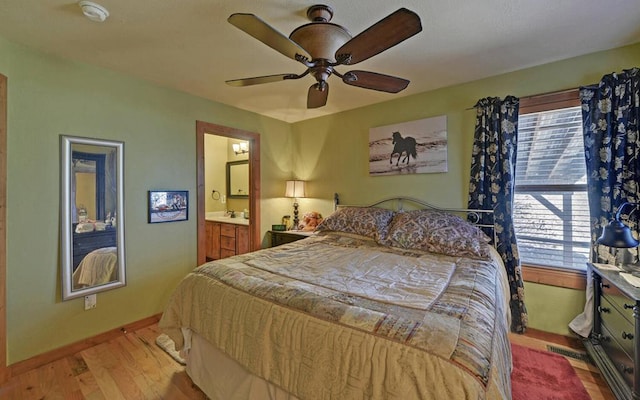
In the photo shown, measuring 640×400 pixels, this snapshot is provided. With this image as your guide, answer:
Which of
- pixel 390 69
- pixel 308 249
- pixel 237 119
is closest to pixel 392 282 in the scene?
pixel 308 249

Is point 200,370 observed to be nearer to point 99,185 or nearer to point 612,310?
point 99,185

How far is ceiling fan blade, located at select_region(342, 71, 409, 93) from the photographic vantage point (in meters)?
1.88

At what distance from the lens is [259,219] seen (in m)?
4.01

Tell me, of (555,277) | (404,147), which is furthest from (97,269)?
(555,277)

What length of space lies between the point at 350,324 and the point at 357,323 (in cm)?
3

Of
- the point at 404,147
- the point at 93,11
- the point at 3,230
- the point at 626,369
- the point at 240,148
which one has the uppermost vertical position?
the point at 93,11

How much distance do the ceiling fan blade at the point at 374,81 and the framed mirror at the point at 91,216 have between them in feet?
7.41

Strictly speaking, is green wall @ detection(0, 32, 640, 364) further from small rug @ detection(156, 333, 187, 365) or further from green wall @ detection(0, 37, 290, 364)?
small rug @ detection(156, 333, 187, 365)

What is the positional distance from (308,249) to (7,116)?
2.52 m

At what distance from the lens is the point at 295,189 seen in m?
4.18

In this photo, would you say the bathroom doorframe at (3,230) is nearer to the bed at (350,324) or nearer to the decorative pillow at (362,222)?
the bed at (350,324)

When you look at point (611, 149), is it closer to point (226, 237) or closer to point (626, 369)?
point (626, 369)

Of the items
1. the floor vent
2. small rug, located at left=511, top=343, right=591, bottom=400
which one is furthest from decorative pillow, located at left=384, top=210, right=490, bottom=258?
the floor vent

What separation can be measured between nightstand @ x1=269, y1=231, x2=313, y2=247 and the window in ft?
7.74
